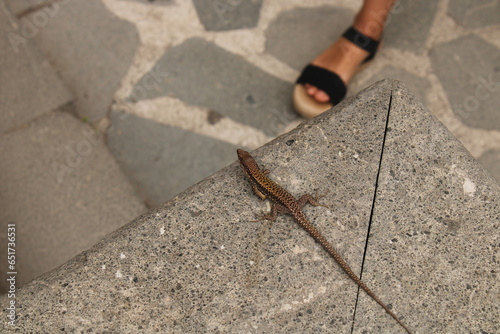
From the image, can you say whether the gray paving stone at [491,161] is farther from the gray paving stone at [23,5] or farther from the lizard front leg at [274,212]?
the gray paving stone at [23,5]

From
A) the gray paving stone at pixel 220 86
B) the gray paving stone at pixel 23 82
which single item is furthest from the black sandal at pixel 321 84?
the gray paving stone at pixel 23 82

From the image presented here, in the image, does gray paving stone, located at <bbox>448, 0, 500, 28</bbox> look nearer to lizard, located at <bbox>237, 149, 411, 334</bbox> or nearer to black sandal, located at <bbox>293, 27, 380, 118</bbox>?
black sandal, located at <bbox>293, 27, 380, 118</bbox>

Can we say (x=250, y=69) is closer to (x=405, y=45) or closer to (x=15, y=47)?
(x=405, y=45)

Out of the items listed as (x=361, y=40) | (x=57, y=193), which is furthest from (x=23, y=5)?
(x=361, y=40)

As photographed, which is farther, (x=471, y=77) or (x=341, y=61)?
(x=471, y=77)

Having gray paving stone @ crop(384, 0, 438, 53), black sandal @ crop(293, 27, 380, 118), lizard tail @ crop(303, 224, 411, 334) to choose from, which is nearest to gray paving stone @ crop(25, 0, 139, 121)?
black sandal @ crop(293, 27, 380, 118)

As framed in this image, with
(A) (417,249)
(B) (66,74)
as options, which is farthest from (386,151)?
(B) (66,74)

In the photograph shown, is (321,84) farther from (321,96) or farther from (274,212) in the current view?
(274,212)
